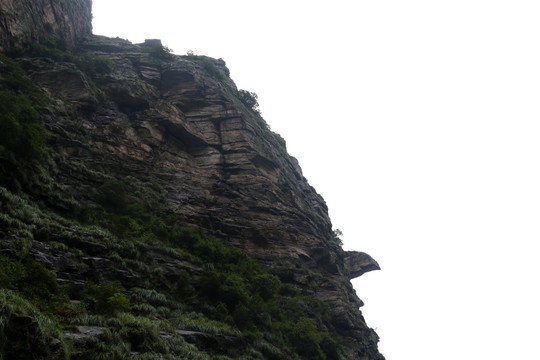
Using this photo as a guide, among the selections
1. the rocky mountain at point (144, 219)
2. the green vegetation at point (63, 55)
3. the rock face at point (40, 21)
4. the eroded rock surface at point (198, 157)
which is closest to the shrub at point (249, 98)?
the rocky mountain at point (144, 219)

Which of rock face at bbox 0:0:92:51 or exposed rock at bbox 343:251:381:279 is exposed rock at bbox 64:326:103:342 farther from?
exposed rock at bbox 343:251:381:279

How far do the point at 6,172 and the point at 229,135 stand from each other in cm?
2475

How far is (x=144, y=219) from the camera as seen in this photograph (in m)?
26.6

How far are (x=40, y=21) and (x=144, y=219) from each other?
91.6 feet

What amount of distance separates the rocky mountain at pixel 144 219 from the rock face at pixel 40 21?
0.71 feet

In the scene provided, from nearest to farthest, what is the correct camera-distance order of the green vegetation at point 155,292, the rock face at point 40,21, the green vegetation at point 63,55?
the green vegetation at point 155,292 → the rock face at point 40,21 → the green vegetation at point 63,55

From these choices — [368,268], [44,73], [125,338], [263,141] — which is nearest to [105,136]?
[44,73]


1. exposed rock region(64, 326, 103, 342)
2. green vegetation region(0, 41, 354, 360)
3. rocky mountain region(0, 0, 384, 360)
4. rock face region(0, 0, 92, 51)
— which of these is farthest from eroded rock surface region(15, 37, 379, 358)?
exposed rock region(64, 326, 103, 342)

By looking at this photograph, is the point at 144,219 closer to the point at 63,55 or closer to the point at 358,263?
the point at 63,55

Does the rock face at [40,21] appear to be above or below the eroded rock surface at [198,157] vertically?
above

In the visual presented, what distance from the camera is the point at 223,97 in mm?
44250

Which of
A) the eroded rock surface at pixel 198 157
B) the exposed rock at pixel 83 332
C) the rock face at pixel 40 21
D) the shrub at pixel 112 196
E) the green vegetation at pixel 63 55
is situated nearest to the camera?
the exposed rock at pixel 83 332

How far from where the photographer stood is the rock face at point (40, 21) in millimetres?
30559

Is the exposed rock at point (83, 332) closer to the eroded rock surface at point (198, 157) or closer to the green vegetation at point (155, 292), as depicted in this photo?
the green vegetation at point (155, 292)
